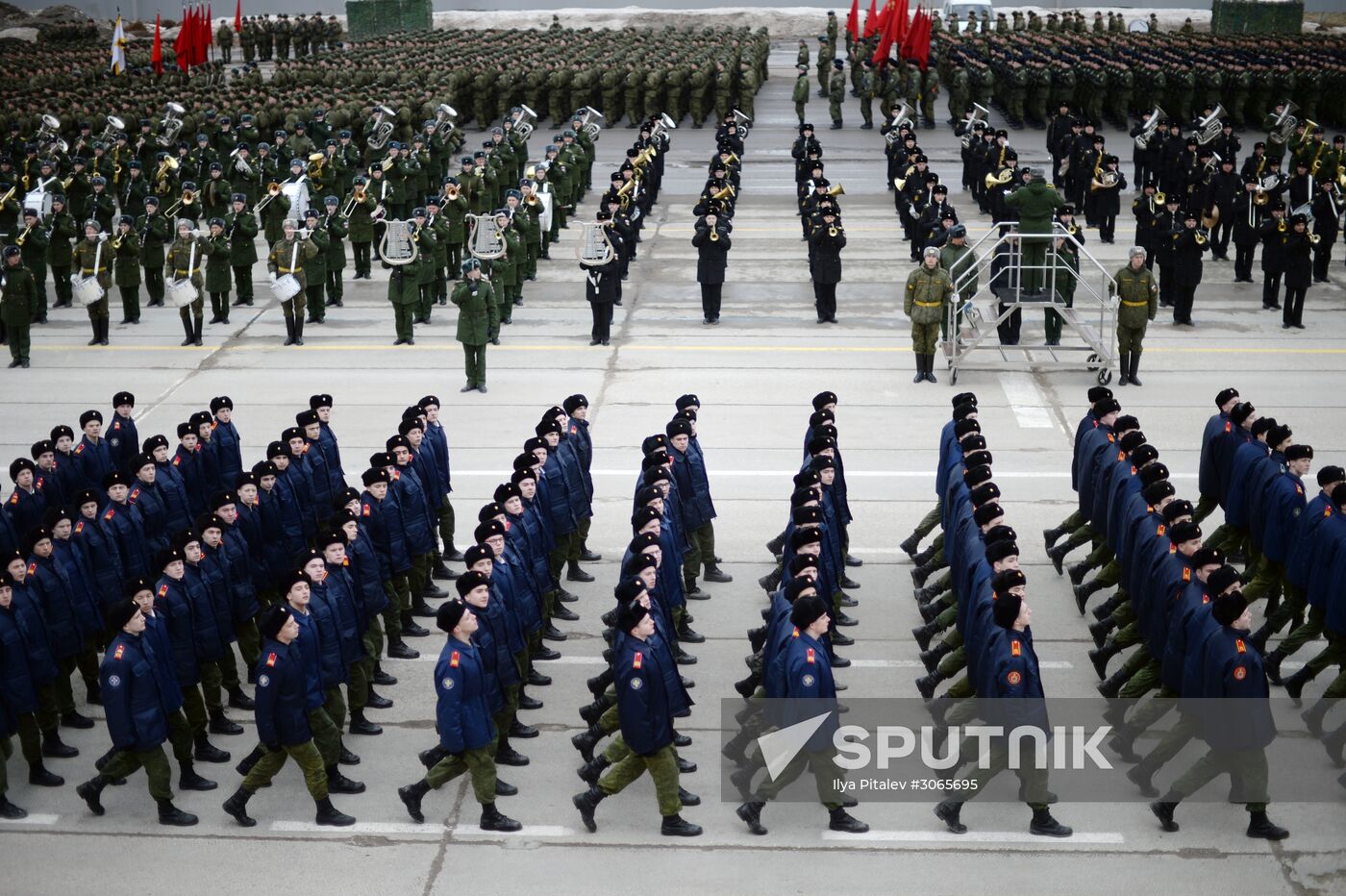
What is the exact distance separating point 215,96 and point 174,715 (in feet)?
94.5

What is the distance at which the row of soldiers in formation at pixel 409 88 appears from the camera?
108ft

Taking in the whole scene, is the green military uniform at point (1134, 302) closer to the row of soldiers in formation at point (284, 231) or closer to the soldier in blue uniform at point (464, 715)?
the row of soldiers in formation at point (284, 231)

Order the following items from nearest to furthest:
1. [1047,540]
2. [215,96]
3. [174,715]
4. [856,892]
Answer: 1. [856,892]
2. [174,715]
3. [1047,540]
4. [215,96]

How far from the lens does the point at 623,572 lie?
1021cm

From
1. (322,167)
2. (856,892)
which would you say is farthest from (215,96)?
(856,892)

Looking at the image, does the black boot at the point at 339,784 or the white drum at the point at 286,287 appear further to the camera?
the white drum at the point at 286,287

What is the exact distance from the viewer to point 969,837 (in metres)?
8.95

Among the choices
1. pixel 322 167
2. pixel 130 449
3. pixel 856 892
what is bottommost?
pixel 856 892

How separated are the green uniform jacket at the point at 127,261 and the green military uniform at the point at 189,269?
574 millimetres

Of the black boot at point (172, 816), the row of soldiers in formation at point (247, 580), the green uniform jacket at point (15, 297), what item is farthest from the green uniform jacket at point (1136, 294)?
the green uniform jacket at point (15, 297)

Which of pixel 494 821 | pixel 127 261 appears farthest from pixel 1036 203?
pixel 494 821

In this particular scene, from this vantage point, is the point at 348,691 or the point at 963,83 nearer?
the point at 348,691

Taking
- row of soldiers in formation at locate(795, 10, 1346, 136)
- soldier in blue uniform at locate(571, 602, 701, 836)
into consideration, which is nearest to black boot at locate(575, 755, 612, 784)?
soldier in blue uniform at locate(571, 602, 701, 836)

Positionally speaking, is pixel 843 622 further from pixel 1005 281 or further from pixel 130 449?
pixel 1005 281
